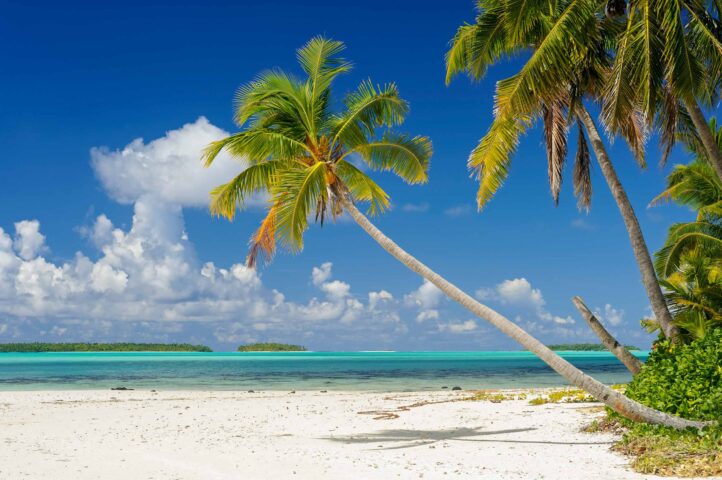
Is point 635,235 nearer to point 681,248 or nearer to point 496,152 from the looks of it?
point 496,152

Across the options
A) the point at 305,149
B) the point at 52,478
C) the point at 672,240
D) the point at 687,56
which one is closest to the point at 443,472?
the point at 52,478

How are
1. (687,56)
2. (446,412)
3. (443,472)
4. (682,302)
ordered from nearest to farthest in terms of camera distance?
(443,472)
(687,56)
(682,302)
(446,412)

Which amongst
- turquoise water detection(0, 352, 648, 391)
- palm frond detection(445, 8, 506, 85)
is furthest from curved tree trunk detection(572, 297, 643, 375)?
turquoise water detection(0, 352, 648, 391)

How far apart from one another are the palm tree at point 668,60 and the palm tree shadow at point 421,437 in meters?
6.05

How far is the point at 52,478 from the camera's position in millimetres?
8766

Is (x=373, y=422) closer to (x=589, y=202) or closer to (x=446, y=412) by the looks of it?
(x=446, y=412)

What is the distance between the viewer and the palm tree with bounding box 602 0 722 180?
10211 mm

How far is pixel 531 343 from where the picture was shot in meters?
10.1

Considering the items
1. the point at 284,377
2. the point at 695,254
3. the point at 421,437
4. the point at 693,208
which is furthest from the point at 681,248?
the point at 284,377

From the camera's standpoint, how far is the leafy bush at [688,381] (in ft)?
30.3

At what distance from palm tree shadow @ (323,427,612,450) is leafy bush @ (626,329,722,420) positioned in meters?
1.74

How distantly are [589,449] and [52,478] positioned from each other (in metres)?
8.25

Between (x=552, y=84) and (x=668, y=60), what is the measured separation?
1.90m

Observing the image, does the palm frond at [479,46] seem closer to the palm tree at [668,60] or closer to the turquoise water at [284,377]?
the palm tree at [668,60]
